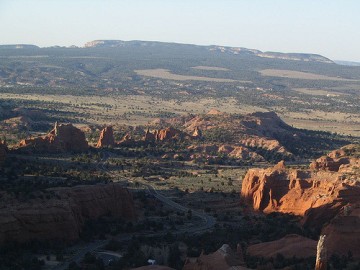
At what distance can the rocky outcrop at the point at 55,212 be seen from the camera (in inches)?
1850

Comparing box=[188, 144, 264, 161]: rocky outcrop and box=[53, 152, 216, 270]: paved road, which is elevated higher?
box=[53, 152, 216, 270]: paved road

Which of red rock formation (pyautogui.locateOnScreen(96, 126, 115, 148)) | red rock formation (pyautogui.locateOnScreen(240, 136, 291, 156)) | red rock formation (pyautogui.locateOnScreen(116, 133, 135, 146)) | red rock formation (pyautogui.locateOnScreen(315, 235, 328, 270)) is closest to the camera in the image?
red rock formation (pyautogui.locateOnScreen(315, 235, 328, 270))

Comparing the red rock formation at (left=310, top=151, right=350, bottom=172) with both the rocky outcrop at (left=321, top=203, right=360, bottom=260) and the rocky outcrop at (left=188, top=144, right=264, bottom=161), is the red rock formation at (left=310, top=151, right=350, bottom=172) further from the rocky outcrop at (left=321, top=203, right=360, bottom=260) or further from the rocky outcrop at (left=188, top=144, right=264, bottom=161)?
the rocky outcrop at (left=188, top=144, right=264, bottom=161)

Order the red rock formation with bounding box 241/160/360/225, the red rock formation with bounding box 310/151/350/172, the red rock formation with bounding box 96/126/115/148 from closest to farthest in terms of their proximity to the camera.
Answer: the red rock formation with bounding box 241/160/360/225, the red rock formation with bounding box 310/151/350/172, the red rock formation with bounding box 96/126/115/148

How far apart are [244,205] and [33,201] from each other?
23365 mm

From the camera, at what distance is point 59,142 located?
8862 centimetres

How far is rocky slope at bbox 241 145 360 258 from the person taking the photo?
52906 mm

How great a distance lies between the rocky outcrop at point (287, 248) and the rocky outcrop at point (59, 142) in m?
42.5

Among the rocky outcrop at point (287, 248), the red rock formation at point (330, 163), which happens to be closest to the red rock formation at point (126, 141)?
the red rock formation at point (330, 163)

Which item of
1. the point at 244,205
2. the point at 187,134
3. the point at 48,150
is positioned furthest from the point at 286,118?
the point at 244,205

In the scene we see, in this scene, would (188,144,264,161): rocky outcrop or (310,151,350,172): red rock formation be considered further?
(188,144,264,161): rocky outcrop

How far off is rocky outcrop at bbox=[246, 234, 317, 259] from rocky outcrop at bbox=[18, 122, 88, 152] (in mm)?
42471

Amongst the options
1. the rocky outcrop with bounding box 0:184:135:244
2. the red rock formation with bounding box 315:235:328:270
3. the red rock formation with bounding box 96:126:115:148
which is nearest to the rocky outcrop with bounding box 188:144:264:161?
the red rock formation with bounding box 96:126:115:148

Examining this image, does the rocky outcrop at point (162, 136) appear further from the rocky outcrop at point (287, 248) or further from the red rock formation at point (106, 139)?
the rocky outcrop at point (287, 248)
